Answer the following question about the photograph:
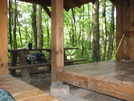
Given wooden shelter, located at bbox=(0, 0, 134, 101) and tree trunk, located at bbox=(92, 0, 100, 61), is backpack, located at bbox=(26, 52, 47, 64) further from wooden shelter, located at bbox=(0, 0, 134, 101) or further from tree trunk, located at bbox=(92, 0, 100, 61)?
tree trunk, located at bbox=(92, 0, 100, 61)

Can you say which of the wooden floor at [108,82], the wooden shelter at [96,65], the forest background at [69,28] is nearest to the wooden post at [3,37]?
the wooden shelter at [96,65]

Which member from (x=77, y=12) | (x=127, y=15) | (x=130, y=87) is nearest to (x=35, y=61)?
(x=127, y=15)

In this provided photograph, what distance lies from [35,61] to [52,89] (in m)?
3.06

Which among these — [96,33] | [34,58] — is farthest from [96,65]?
[96,33]

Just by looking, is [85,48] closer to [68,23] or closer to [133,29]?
[68,23]

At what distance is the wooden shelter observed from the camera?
6.04 ft

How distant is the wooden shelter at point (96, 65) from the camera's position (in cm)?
184

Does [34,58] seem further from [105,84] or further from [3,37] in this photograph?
[105,84]

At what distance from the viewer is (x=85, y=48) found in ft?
48.7

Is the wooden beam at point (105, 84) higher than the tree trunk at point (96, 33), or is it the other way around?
the tree trunk at point (96, 33)

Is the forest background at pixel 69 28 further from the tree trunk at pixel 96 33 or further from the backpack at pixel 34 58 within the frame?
the backpack at pixel 34 58

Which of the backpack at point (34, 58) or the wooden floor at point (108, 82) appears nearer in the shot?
the wooden floor at point (108, 82)

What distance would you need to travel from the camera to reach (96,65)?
10.5 feet

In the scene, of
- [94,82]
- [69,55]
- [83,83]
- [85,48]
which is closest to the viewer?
[94,82]
